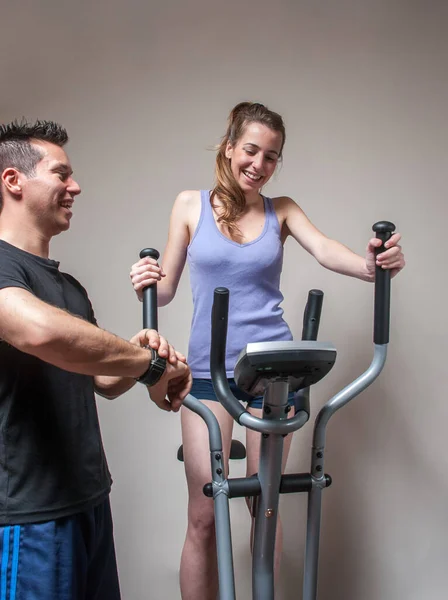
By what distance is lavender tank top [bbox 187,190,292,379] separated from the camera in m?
1.86

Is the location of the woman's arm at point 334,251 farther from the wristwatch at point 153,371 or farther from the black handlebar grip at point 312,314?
the wristwatch at point 153,371

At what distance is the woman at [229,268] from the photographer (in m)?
1.86

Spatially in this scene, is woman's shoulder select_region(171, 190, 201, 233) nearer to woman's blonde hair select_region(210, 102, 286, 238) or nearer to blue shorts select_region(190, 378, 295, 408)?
woman's blonde hair select_region(210, 102, 286, 238)

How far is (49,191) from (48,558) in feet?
2.63

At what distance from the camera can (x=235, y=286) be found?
187cm

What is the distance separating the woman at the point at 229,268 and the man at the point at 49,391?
365 millimetres

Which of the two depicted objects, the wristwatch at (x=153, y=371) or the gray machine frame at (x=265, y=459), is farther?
the gray machine frame at (x=265, y=459)

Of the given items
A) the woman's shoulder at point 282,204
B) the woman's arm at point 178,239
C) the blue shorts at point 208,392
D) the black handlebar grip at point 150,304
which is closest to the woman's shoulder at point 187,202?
the woman's arm at point 178,239

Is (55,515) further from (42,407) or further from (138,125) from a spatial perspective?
(138,125)

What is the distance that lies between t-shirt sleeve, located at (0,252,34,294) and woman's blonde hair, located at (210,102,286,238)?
0.74 m

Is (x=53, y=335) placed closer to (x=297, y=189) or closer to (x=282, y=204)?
(x=282, y=204)

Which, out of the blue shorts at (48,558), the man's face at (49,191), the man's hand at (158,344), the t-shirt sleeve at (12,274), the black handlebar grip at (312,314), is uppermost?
the man's face at (49,191)

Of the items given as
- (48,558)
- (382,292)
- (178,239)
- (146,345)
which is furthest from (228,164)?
(48,558)

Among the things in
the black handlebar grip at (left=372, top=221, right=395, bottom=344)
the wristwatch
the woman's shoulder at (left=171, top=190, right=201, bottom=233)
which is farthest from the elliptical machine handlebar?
the woman's shoulder at (left=171, top=190, right=201, bottom=233)
